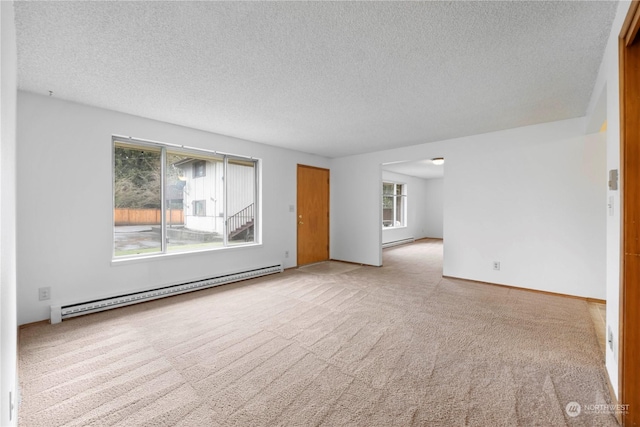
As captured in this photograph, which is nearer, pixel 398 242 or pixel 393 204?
pixel 398 242

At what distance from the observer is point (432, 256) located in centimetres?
705

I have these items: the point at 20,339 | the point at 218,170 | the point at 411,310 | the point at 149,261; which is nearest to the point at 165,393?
the point at 20,339

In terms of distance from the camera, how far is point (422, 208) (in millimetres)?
10898

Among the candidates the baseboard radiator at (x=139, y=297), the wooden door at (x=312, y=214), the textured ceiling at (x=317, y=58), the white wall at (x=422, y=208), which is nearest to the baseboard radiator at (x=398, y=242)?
the white wall at (x=422, y=208)

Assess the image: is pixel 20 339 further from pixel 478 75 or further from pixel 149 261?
pixel 478 75

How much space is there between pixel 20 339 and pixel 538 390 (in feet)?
14.2

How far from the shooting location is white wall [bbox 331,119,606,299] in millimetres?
3676

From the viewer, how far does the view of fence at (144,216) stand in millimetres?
3629

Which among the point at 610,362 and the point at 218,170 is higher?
the point at 218,170

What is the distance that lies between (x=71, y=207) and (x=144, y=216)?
2.64 feet

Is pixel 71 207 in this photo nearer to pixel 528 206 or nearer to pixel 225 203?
pixel 225 203

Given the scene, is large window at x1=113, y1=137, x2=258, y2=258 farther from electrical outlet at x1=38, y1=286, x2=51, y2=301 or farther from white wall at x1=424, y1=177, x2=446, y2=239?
white wall at x1=424, y1=177, x2=446, y2=239

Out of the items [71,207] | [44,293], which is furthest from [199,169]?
[44,293]

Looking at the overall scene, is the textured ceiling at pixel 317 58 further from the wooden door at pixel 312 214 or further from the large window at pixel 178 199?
the wooden door at pixel 312 214
